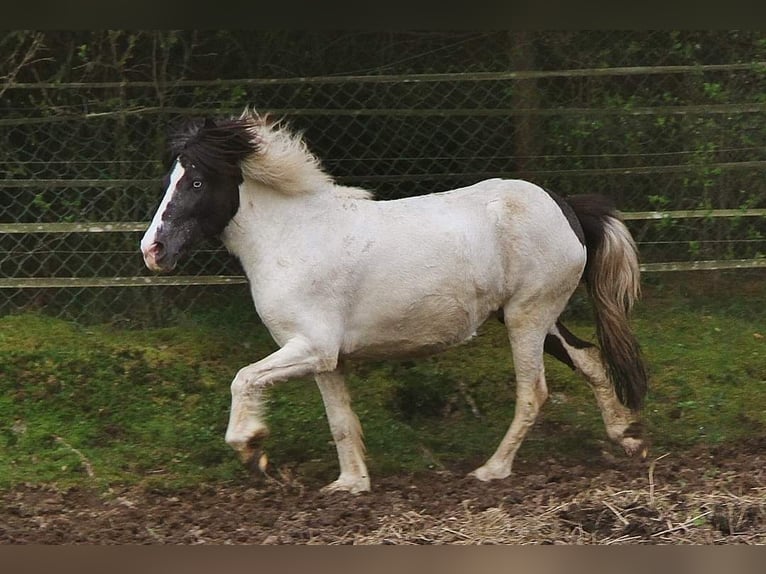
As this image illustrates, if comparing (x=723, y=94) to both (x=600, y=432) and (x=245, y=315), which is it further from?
(x=245, y=315)

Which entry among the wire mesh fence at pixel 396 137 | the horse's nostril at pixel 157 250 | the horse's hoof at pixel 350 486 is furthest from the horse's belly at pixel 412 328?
the wire mesh fence at pixel 396 137

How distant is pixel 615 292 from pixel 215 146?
204cm

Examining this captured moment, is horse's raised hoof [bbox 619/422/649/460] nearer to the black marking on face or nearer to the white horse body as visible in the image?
the white horse body

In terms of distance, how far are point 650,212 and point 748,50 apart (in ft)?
4.15

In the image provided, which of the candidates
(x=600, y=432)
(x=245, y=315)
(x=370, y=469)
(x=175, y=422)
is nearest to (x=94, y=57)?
(x=245, y=315)

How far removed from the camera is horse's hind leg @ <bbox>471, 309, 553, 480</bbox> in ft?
18.1

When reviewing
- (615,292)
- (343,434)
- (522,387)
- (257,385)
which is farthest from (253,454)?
(615,292)

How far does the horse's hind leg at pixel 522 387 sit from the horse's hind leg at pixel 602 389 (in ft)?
0.90

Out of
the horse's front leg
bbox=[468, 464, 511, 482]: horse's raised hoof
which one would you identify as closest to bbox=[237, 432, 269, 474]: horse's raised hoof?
the horse's front leg

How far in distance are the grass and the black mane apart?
5.10 feet

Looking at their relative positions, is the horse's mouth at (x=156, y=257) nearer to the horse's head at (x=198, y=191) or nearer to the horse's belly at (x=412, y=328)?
the horse's head at (x=198, y=191)

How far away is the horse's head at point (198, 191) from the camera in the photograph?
5137 mm

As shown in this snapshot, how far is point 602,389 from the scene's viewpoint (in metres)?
5.79

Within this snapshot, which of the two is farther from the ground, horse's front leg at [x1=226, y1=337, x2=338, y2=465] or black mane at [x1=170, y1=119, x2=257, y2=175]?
black mane at [x1=170, y1=119, x2=257, y2=175]
